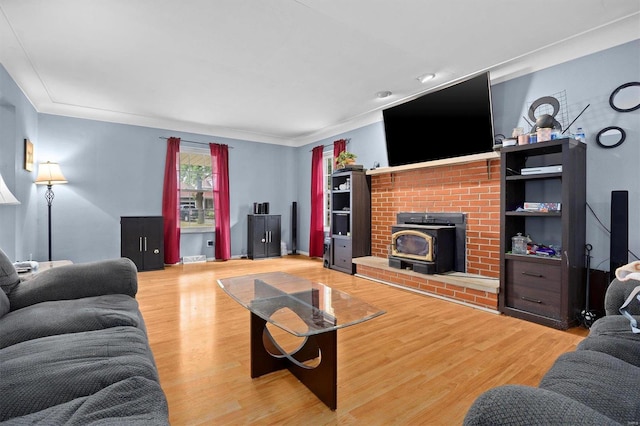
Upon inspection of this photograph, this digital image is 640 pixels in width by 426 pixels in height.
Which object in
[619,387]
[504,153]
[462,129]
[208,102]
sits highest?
[208,102]

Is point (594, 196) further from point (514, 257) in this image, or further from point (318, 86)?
point (318, 86)

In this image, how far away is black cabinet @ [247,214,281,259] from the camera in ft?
20.5

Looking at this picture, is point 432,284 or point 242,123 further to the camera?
point 242,123

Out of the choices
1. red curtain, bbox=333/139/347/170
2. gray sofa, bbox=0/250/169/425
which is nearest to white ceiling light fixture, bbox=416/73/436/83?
red curtain, bbox=333/139/347/170

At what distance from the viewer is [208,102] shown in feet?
15.0

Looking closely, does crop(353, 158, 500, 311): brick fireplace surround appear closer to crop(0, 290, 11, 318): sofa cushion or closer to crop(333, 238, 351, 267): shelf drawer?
crop(333, 238, 351, 267): shelf drawer

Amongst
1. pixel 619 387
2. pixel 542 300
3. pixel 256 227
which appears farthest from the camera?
pixel 256 227

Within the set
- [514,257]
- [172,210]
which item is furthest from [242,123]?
[514,257]

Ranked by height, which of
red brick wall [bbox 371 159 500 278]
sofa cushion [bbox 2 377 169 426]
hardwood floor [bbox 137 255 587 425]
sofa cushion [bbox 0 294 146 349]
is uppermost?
red brick wall [bbox 371 159 500 278]

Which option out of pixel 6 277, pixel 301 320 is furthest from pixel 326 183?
pixel 6 277

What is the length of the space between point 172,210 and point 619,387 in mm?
5799

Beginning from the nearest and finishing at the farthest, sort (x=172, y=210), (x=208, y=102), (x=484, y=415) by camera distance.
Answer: (x=484, y=415)
(x=208, y=102)
(x=172, y=210)

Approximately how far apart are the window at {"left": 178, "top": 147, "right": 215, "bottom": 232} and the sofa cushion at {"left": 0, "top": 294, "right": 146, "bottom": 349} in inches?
168

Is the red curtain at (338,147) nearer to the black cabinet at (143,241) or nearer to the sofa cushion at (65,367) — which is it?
the black cabinet at (143,241)
